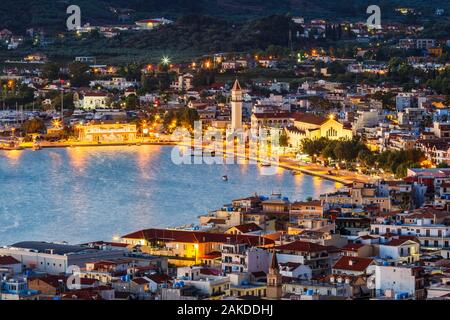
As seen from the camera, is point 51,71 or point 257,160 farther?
point 51,71

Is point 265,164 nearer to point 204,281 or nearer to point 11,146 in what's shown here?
point 11,146

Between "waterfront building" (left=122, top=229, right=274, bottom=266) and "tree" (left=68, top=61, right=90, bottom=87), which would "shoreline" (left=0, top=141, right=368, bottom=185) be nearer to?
"waterfront building" (left=122, top=229, right=274, bottom=266)

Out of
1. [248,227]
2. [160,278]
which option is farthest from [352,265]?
[248,227]

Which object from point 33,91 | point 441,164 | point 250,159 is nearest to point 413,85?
point 33,91

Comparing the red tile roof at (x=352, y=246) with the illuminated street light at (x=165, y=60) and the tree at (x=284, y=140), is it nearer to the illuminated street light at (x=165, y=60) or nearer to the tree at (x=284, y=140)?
the tree at (x=284, y=140)

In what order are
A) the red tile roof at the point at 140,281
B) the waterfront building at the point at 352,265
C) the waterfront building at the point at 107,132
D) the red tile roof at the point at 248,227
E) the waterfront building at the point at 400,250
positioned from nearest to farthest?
the red tile roof at the point at 140,281, the waterfront building at the point at 352,265, the waterfront building at the point at 400,250, the red tile roof at the point at 248,227, the waterfront building at the point at 107,132

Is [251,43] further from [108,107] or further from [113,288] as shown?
[113,288]

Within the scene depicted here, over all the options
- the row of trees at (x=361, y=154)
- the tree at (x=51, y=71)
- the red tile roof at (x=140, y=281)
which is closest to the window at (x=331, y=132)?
the row of trees at (x=361, y=154)
